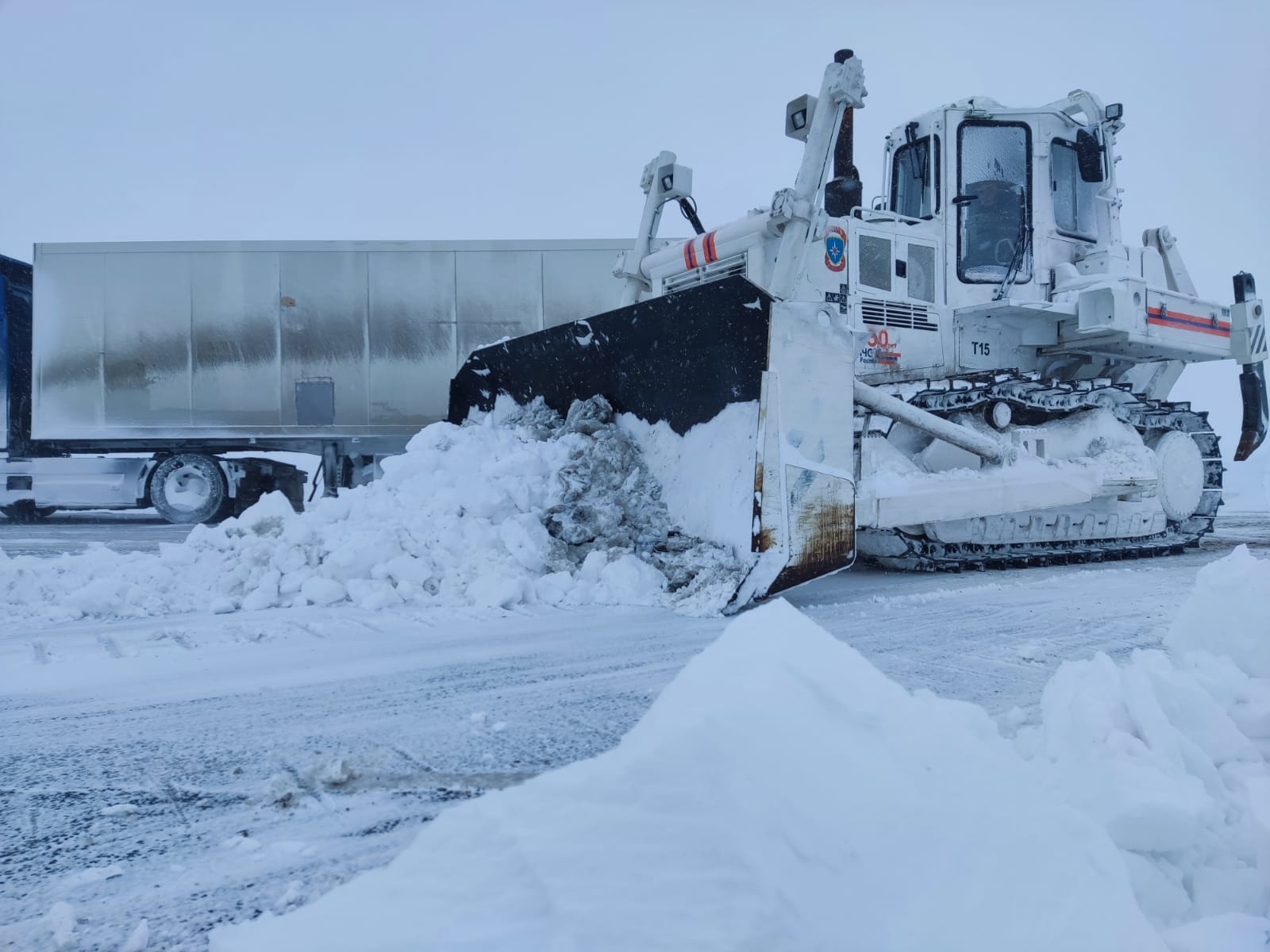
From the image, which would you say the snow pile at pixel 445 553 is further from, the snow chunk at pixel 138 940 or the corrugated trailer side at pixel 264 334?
the corrugated trailer side at pixel 264 334

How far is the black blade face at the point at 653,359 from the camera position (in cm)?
397

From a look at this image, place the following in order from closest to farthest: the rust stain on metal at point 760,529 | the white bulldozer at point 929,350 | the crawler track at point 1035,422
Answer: the rust stain on metal at point 760,529 → the white bulldozer at point 929,350 → the crawler track at point 1035,422

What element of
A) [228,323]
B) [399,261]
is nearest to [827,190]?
[399,261]

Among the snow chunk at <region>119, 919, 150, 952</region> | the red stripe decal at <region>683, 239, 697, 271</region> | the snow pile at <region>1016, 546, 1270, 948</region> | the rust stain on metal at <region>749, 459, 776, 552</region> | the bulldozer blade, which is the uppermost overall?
the red stripe decal at <region>683, 239, 697, 271</region>

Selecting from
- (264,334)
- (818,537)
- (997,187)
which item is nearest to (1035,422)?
(997,187)

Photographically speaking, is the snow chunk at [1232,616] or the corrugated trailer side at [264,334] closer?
the snow chunk at [1232,616]

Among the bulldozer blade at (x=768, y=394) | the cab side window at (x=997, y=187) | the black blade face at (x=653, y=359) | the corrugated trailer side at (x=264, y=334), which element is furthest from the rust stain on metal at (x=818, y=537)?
the corrugated trailer side at (x=264, y=334)

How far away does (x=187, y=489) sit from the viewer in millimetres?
9352

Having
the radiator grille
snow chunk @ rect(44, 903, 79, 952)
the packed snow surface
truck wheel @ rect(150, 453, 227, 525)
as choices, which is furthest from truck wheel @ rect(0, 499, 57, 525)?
the packed snow surface

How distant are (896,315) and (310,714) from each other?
482 centimetres

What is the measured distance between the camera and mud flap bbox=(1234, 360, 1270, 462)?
7.43 meters

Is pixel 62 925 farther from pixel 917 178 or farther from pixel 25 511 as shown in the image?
pixel 25 511

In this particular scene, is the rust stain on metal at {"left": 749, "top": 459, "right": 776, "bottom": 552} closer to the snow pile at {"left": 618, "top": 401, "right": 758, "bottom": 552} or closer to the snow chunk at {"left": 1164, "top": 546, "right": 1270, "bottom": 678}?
the snow pile at {"left": 618, "top": 401, "right": 758, "bottom": 552}

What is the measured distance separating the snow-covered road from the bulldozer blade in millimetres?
396
